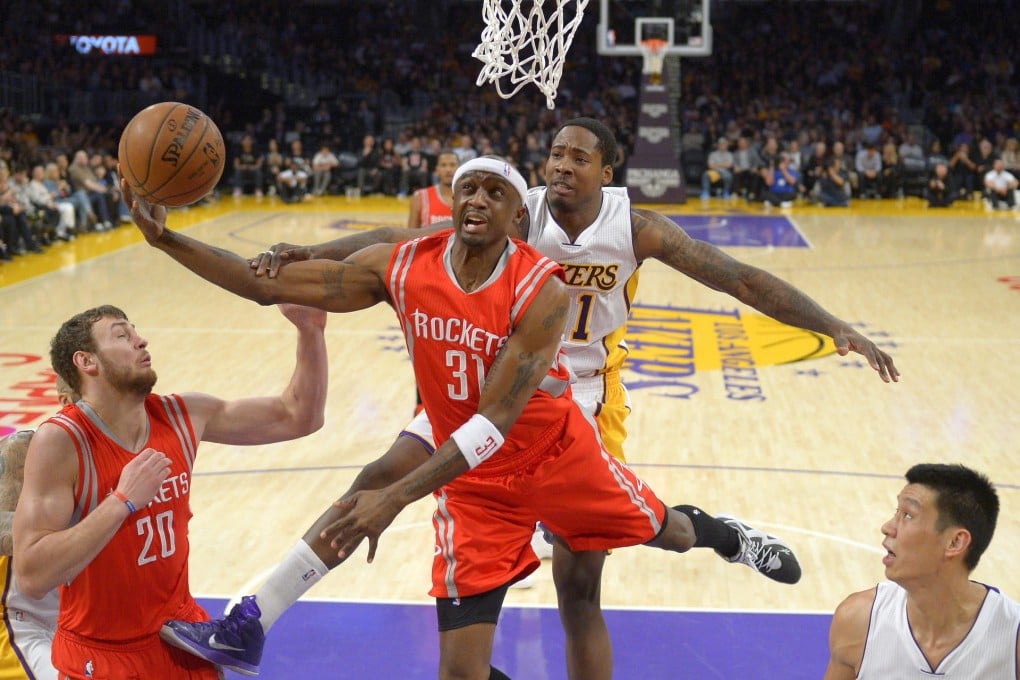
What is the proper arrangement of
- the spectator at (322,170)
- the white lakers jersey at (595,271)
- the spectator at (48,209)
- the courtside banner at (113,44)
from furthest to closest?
the courtside banner at (113,44) < the spectator at (322,170) < the spectator at (48,209) < the white lakers jersey at (595,271)

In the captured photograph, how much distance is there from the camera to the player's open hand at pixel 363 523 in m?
3.47

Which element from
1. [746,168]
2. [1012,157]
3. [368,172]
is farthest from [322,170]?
[1012,157]

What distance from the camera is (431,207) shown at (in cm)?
834

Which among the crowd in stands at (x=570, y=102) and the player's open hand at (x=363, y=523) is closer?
the player's open hand at (x=363, y=523)

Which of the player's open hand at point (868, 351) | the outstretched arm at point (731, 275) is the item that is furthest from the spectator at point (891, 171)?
the player's open hand at point (868, 351)

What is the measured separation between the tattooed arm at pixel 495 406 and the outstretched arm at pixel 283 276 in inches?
20.3

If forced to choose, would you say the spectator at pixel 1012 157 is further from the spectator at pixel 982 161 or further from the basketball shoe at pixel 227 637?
the basketball shoe at pixel 227 637

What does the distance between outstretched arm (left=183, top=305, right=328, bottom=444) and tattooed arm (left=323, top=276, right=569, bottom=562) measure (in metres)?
0.85

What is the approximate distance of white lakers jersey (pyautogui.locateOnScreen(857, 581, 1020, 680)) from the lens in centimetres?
325

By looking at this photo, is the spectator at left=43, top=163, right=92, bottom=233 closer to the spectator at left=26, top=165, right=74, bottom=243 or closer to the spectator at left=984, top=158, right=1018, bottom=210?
the spectator at left=26, top=165, right=74, bottom=243

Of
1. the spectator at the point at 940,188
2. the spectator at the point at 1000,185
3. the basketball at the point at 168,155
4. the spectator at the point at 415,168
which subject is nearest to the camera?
the basketball at the point at 168,155

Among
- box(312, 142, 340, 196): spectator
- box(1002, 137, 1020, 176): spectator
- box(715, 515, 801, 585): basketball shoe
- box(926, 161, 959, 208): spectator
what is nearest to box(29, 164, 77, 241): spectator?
box(312, 142, 340, 196): spectator

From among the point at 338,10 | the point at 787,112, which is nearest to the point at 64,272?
the point at 787,112

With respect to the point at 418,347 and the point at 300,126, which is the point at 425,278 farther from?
the point at 300,126
